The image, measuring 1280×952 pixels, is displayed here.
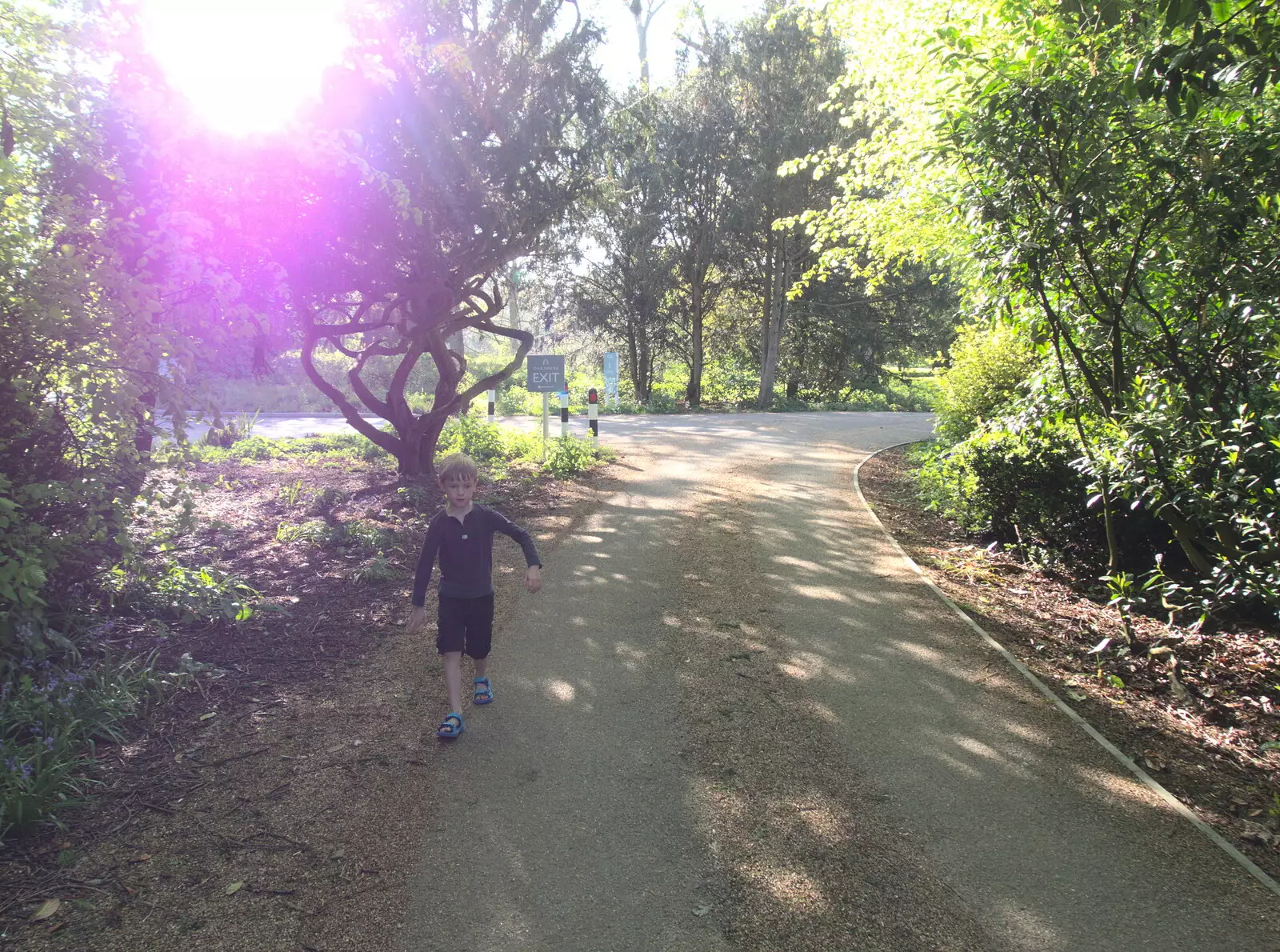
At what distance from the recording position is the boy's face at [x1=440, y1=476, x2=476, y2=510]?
3996 mm

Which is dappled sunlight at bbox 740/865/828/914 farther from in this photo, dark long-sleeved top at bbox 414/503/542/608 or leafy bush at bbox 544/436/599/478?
leafy bush at bbox 544/436/599/478

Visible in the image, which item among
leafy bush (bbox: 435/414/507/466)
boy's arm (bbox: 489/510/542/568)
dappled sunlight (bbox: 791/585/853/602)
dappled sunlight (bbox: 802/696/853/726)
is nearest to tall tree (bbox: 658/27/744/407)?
leafy bush (bbox: 435/414/507/466)

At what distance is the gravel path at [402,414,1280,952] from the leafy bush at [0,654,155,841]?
1597mm

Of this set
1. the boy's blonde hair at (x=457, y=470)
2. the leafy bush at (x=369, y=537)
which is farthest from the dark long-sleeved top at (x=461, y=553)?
the leafy bush at (x=369, y=537)

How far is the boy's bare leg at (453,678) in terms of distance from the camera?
396cm

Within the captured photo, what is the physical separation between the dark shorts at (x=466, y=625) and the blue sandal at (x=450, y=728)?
36 cm

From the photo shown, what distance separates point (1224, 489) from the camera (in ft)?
13.9

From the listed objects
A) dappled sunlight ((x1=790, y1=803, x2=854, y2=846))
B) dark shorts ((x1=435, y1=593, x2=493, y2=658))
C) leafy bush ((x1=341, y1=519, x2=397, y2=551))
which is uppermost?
dark shorts ((x1=435, y1=593, x2=493, y2=658))

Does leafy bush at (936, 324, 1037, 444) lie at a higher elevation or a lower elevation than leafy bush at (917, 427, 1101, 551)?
higher

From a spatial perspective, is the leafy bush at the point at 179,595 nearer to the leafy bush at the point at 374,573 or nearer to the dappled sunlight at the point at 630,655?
the leafy bush at the point at 374,573

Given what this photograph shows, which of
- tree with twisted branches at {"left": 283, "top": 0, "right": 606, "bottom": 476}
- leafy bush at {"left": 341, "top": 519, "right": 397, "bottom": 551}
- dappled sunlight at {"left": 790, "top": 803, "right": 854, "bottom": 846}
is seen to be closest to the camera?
dappled sunlight at {"left": 790, "top": 803, "right": 854, "bottom": 846}

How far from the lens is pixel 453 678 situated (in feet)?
13.1

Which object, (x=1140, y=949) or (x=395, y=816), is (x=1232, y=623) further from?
(x=395, y=816)

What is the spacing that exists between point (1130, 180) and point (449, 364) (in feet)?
28.7
